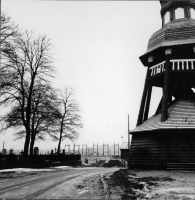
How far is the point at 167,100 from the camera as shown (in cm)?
1817

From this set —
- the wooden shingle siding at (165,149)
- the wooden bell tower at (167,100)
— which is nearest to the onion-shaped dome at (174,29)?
the wooden bell tower at (167,100)

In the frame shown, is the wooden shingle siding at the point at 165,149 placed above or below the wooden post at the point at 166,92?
below

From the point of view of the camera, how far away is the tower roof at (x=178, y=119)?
1650 centimetres

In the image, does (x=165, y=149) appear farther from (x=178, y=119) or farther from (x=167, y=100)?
(x=167, y=100)

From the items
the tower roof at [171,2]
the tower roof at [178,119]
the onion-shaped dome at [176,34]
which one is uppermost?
the tower roof at [171,2]

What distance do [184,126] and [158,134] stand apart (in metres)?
1.94

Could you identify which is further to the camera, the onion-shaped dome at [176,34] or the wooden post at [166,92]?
the onion-shaped dome at [176,34]

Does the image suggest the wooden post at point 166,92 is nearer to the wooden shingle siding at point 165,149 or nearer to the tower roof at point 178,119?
the tower roof at point 178,119

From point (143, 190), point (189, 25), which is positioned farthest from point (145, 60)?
point (143, 190)

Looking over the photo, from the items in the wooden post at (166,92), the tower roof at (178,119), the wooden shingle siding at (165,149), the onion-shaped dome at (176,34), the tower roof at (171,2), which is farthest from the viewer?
the tower roof at (171,2)

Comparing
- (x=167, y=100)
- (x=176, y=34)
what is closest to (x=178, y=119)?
(x=167, y=100)

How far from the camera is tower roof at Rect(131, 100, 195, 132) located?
16.5 meters

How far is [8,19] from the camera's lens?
50.8ft

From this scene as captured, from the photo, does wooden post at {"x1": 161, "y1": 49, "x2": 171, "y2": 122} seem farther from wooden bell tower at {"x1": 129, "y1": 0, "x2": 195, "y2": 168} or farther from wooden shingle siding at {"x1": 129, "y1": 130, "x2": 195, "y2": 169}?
wooden shingle siding at {"x1": 129, "y1": 130, "x2": 195, "y2": 169}
